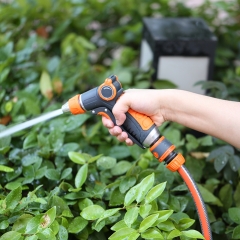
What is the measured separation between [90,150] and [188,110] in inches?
20.3

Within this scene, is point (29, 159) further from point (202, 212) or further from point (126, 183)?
point (202, 212)

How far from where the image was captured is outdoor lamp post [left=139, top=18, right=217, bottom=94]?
218 cm

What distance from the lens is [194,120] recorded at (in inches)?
54.5

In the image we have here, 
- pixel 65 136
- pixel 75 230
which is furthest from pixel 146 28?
pixel 75 230

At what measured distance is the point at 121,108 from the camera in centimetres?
137

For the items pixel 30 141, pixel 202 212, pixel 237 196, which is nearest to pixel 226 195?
pixel 237 196

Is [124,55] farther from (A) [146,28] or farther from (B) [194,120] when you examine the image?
(B) [194,120]

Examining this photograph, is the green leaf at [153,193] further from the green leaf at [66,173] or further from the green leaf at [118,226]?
the green leaf at [66,173]

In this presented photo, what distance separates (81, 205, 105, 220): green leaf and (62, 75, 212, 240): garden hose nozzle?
209mm

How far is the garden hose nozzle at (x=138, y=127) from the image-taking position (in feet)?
4.42

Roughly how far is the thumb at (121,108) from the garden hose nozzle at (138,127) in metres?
0.02

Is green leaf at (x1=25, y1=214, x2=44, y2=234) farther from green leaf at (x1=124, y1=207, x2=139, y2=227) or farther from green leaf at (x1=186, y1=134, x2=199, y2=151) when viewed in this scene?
green leaf at (x1=186, y1=134, x2=199, y2=151)

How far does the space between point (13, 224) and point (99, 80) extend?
110 cm

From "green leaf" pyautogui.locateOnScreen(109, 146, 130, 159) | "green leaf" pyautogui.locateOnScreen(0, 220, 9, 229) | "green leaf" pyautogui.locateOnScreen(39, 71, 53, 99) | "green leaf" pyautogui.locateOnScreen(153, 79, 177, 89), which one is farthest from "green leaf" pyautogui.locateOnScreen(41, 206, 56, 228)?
"green leaf" pyautogui.locateOnScreen(153, 79, 177, 89)
